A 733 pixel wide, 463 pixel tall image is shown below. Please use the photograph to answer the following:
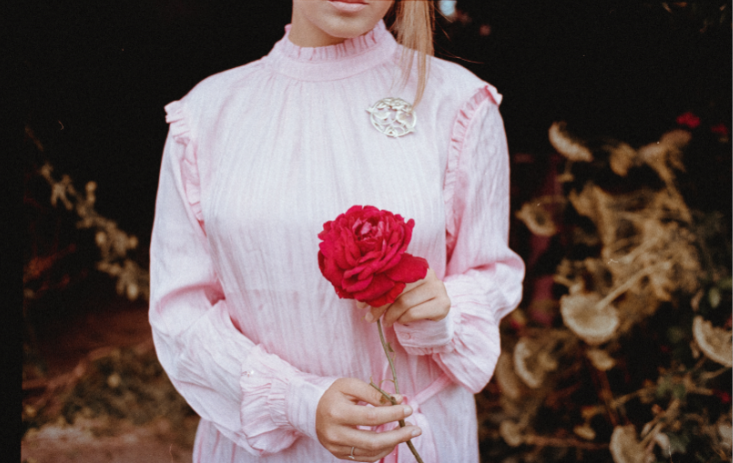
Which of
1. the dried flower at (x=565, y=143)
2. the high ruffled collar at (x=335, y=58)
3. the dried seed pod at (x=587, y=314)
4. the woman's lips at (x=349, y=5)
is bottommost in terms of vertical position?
the dried seed pod at (x=587, y=314)

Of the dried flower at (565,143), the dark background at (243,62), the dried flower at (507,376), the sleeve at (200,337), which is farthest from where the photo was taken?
the dried flower at (507,376)

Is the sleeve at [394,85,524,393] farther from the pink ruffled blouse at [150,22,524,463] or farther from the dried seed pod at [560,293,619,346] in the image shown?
the dried seed pod at [560,293,619,346]

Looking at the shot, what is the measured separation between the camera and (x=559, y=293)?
1.21 m

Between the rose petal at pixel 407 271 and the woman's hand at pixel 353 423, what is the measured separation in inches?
7.2

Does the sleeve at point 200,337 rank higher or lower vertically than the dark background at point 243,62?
lower

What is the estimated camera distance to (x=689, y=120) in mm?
1038

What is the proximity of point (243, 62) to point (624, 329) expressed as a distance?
102cm

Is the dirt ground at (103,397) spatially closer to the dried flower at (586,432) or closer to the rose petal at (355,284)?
the rose petal at (355,284)

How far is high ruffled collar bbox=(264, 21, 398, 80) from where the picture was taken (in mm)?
795

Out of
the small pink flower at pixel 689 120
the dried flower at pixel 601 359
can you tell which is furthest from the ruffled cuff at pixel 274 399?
the small pink flower at pixel 689 120

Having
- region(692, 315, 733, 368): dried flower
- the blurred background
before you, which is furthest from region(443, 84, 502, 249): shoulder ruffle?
region(692, 315, 733, 368): dried flower

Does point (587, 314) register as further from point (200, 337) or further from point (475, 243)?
point (200, 337)

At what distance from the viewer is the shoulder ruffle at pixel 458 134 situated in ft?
2.51

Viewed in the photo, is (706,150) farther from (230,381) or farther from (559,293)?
(230,381)
